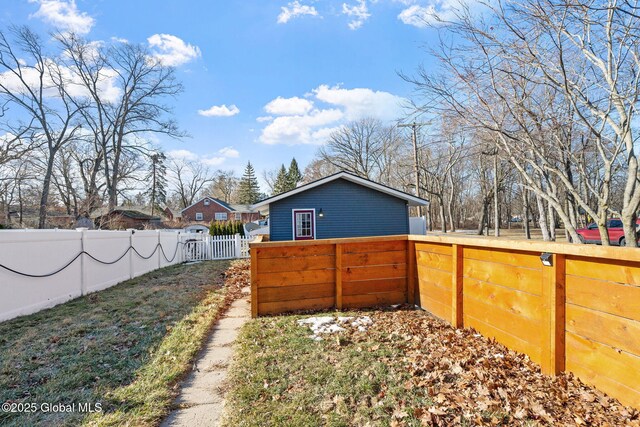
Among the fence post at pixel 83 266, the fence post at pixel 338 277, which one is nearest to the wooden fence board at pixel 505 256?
the fence post at pixel 338 277

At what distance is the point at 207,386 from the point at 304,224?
10790 mm

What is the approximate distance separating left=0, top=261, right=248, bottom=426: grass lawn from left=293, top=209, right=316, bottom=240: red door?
24.1 feet

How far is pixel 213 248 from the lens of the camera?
1373 centimetres

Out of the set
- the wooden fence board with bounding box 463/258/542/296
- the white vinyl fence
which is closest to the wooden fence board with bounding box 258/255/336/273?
the wooden fence board with bounding box 463/258/542/296

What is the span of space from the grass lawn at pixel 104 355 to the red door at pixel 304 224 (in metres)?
7.34

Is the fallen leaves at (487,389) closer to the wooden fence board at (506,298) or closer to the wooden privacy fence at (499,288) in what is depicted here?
the wooden privacy fence at (499,288)

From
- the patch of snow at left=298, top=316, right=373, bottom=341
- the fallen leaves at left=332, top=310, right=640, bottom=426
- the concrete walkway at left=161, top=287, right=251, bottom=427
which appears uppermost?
the fallen leaves at left=332, top=310, right=640, bottom=426

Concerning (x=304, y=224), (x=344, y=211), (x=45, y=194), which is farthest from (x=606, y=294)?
(x=45, y=194)

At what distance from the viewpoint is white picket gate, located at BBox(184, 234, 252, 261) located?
538 inches

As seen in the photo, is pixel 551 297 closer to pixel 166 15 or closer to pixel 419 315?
pixel 419 315

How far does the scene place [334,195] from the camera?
13.5 m

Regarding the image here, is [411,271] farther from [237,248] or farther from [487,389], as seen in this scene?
[237,248]

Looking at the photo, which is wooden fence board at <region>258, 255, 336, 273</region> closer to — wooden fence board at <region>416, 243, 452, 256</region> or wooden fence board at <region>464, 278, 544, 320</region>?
wooden fence board at <region>416, 243, 452, 256</region>

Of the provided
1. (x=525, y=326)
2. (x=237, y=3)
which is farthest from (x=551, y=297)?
(x=237, y=3)
